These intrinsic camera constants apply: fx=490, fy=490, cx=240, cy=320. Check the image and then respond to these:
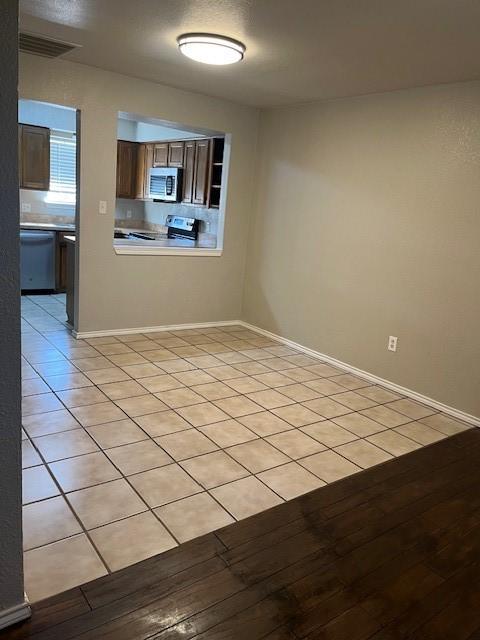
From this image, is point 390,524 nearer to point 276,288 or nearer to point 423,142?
point 423,142

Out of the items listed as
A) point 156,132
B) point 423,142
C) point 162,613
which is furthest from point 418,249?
point 156,132

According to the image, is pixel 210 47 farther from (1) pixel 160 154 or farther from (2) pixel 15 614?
(1) pixel 160 154

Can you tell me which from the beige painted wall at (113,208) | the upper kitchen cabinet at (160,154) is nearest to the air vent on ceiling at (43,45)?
the beige painted wall at (113,208)

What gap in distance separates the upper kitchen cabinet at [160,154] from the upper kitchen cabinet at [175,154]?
4.3 inches

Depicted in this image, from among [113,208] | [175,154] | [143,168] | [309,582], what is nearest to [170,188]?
[175,154]

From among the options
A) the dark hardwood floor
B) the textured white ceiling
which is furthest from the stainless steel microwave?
the dark hardwood floor

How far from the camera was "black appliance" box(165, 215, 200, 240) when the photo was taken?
6281mm

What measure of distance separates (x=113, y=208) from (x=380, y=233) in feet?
7.70

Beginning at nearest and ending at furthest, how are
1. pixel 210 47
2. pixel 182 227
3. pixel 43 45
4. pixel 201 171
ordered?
pixel 210 47 → pixel 43 45 → pixel 201 171 → pixel 182 227

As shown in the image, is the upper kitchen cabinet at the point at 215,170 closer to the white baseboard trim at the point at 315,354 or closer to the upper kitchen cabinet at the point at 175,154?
the upper kitchen cabinet at the point at 175,154

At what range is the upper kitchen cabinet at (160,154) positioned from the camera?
21.1 feet

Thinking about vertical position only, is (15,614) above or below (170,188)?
below

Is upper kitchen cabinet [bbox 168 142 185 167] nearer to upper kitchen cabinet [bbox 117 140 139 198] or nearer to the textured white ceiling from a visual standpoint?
upper kitchen cabinet [bbox 117 140 139 198]

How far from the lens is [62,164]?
6.78 m
